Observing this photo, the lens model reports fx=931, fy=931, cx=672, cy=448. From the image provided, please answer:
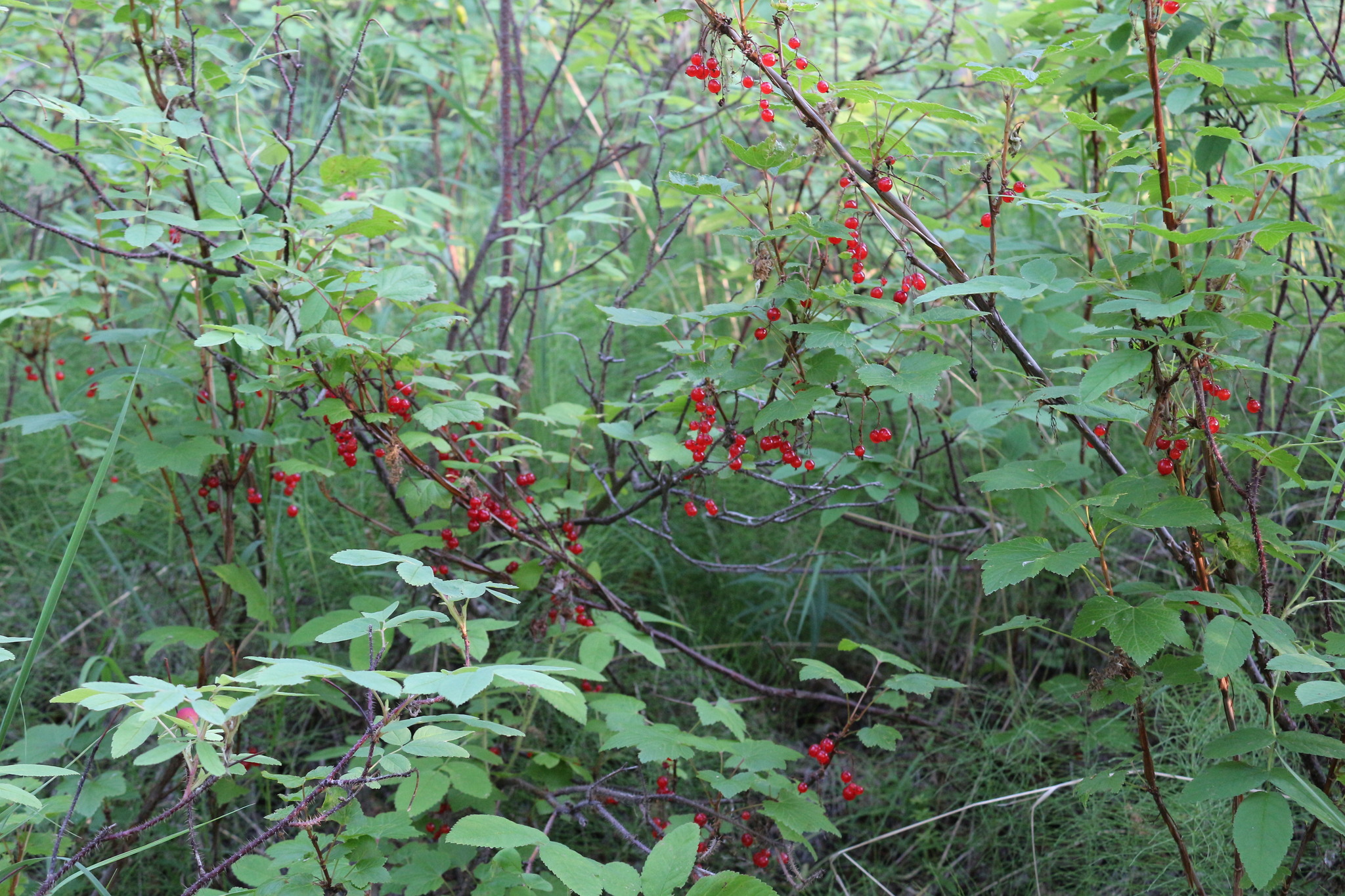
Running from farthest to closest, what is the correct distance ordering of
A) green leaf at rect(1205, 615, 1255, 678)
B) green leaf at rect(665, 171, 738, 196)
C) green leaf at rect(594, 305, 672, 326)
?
1. green leaf at rect(594, 305, 672, 326)
2. green leaf at rect(665, 171, 738, 196)
3. green leaf at rect(1205, 615, 1255, 678)

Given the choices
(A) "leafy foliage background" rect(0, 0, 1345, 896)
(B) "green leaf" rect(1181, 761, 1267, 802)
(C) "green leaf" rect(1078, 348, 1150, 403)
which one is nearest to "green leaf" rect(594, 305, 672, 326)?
(A) "leafy foliage background" rect(0, 0, 1345, 896)

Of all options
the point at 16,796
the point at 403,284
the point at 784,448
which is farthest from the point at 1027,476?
the point at 16,796

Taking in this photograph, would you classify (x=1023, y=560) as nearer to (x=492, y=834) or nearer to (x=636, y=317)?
(x=636, y=317)

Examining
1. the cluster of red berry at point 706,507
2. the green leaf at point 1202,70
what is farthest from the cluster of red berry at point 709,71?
the cluster of red berry at point 706,507

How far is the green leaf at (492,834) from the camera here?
45.3 inches

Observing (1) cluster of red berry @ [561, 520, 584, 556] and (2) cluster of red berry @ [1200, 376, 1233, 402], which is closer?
(2) cluster of red berry @ [1200, 376, 1233, 402]

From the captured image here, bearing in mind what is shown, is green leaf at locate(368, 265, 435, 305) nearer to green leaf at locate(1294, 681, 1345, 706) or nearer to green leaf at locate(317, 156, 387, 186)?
green leaf at locate(317, 156, 387, 186)

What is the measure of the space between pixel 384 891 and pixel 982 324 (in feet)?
4.34

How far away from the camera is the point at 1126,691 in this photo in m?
1.32

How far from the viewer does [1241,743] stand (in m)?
1.19

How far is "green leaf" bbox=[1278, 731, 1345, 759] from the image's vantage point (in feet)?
3.78

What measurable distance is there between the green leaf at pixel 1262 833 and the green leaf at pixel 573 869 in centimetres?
77

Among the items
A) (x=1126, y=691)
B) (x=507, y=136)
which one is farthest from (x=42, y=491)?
(x=1126, y=691)

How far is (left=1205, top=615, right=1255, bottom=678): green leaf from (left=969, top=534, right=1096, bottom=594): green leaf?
6.6 inches
